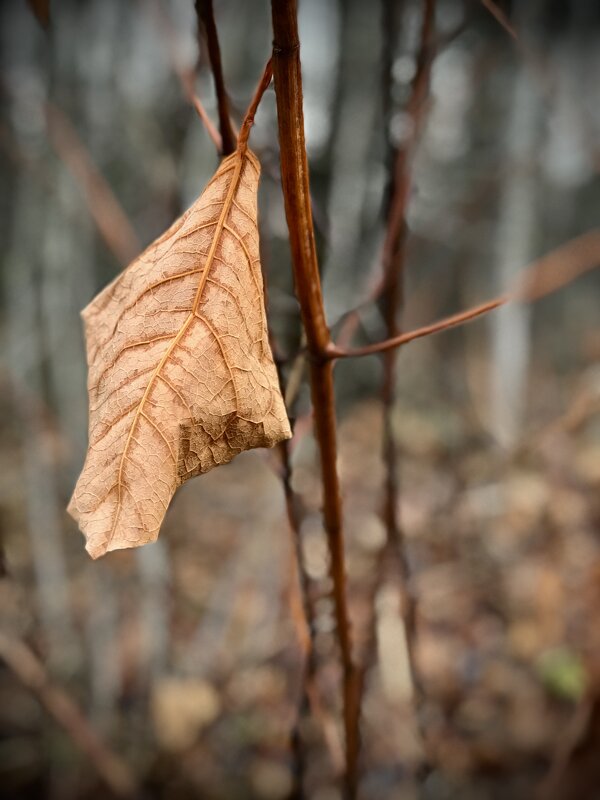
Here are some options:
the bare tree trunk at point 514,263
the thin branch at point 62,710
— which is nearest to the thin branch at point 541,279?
the thin branch at point 62,710

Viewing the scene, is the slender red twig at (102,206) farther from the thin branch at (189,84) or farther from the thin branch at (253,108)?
the thin branch at (253,108)

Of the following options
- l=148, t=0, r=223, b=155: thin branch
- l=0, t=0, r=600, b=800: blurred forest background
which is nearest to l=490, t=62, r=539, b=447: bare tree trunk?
l=0, t=0, r=600, b=800: blurred forest background

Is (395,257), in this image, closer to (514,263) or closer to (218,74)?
(218,74)

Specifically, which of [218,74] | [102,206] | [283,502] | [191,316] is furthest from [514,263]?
[191,316]

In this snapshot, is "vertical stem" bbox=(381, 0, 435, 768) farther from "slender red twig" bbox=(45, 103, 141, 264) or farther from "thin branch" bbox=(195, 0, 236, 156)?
"slender red twig" bbox=(45, 103, 141, 264)

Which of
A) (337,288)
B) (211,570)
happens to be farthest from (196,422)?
(337,288)

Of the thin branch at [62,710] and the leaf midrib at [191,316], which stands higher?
the leaf midrib at [191,316]
